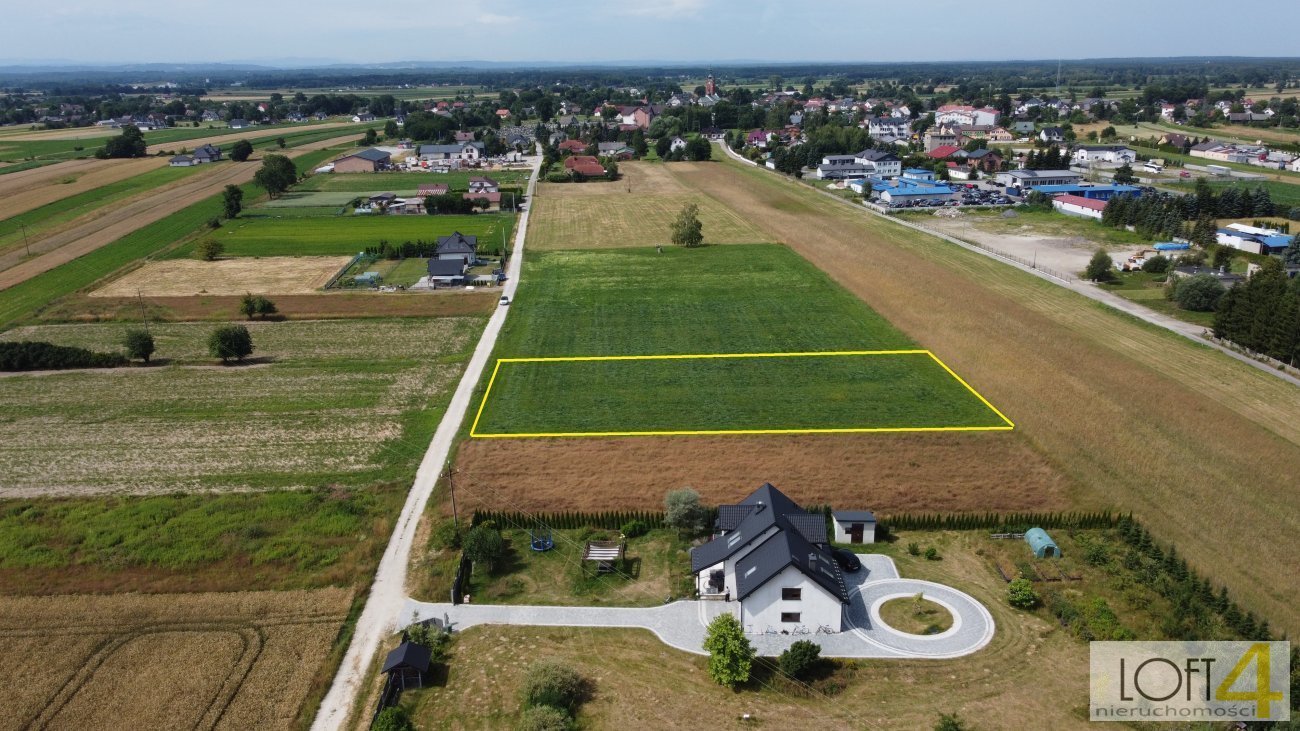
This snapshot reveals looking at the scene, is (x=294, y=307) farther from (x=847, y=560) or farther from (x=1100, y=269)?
(x=1100, y=269)

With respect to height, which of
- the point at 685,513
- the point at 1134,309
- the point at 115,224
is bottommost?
the point at 685,513

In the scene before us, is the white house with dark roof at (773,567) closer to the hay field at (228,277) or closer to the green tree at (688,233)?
the hay field at (228,277)

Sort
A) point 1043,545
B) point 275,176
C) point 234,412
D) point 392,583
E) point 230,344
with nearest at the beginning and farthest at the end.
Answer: point 392,583, point 1043,545, point 234,412, point 230,344, point 275,176

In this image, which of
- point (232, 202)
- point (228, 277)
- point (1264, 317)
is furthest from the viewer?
point (232, 202)

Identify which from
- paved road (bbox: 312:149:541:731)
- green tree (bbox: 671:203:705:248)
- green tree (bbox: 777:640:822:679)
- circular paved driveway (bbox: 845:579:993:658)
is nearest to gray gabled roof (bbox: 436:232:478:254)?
green tree (bbox: 671:203:705:248)

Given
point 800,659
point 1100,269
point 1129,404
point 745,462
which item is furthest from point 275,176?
point 800,659

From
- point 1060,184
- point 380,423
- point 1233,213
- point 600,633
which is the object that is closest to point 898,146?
point 1060,184

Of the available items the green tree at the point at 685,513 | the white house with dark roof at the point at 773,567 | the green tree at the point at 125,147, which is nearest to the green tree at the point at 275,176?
the green tree at the point at 125,147

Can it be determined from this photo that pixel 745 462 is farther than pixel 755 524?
Yes
